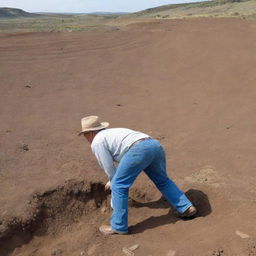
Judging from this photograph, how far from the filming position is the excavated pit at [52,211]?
4.07 meters

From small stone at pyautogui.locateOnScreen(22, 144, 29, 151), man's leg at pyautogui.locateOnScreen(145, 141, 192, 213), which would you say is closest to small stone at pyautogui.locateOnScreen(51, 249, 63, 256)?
man's leg at pyautogui.locateOnScreen(145, 141, 192, 213)

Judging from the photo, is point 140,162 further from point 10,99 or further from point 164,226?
point 10,99

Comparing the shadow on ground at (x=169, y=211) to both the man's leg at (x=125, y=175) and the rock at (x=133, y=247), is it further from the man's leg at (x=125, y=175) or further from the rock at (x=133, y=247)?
the rock at (x=133, y=247)

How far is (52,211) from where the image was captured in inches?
172

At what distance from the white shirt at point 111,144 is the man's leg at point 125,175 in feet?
0.21

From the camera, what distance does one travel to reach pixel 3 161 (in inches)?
212

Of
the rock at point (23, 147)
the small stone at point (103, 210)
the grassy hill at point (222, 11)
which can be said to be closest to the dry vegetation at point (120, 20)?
the grassy hill at point (222, 11)

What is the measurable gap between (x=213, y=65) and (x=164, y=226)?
7522mm

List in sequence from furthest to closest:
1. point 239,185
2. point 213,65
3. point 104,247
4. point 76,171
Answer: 1. point 213,65
2. point 76,171
3. point 239,185
4. point 104,247

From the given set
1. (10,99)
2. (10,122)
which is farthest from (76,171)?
(10,99)

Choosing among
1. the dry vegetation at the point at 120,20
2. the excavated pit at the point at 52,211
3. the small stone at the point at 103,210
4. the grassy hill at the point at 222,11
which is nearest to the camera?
the excavated pit at the point at 52,211

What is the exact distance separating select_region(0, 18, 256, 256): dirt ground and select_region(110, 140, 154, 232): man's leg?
0.16 m

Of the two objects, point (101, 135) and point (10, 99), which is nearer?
point (101, 135)

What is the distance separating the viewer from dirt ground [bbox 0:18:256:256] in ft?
12.7
